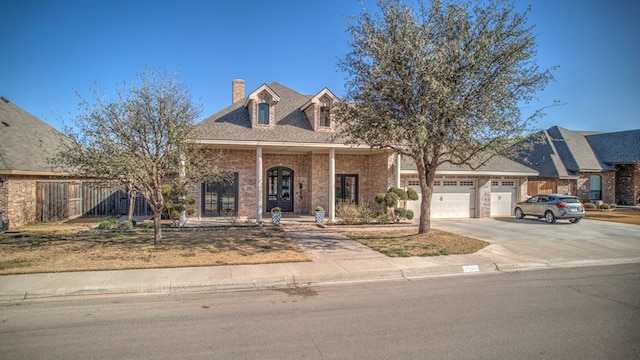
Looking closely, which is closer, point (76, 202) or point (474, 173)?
point (76, 202)

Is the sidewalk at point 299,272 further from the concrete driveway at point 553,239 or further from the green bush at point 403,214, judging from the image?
the green bush at point 403,214

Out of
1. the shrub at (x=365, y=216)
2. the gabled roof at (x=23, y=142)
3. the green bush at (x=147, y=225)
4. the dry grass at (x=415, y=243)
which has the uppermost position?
the gabled roof at (x=23, y=142)

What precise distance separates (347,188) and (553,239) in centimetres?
1039

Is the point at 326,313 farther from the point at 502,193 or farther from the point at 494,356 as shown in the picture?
the point at 502,193

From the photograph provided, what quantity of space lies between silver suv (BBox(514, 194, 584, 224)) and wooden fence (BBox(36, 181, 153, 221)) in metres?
21.0

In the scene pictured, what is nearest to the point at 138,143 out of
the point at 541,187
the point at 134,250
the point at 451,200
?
the point at 134,250

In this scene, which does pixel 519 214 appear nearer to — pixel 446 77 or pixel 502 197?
pixel 502 197

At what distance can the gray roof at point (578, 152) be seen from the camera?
30.3 metres

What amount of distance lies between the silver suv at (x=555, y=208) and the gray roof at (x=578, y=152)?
388 inches

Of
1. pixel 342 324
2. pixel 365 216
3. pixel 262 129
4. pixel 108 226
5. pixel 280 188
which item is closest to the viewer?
pixel 342 324

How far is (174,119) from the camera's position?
1075cm

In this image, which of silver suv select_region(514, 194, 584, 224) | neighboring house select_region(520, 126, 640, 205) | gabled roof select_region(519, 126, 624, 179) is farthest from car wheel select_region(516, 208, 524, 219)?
gabled roof select_region(519, 126, 624, 179)

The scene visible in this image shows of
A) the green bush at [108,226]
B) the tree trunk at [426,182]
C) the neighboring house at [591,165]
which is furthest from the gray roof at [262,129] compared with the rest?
the neighboring house at [591,165]

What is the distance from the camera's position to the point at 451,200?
21.4 m
